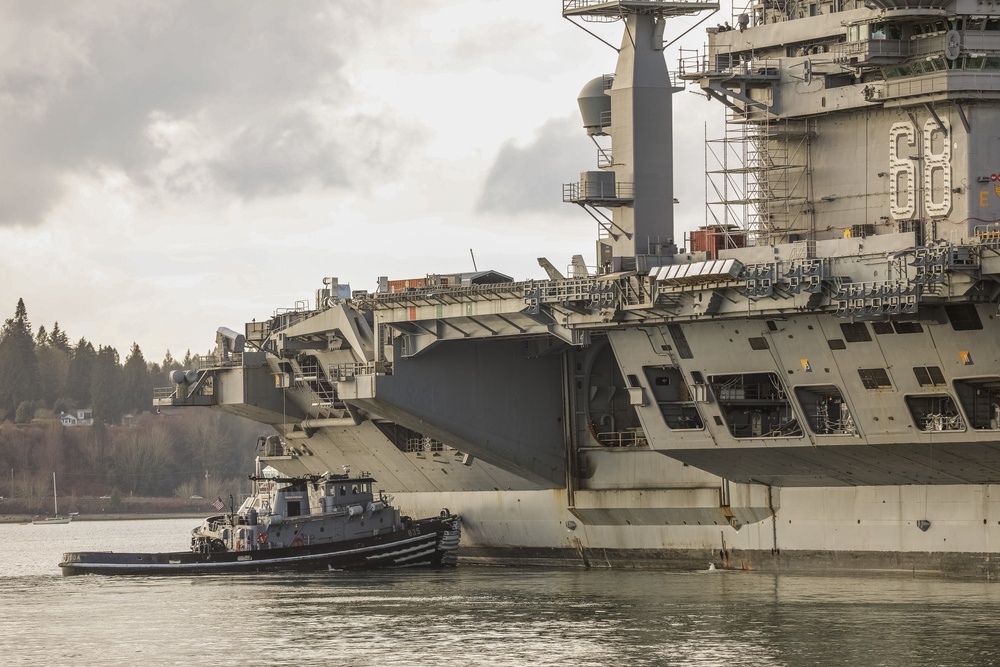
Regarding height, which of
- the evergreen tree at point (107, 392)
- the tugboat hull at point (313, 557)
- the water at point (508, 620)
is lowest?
the water at point (508, 620)

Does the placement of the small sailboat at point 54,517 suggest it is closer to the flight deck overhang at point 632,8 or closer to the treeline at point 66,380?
the treeline at point 66,380

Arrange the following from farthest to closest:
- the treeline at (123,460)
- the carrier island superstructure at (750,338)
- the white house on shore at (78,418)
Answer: the white house on shore at (78,418) < the treeline at (123,460) < the carrier island superstructure at (750,338)

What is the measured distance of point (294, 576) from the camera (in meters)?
48.3

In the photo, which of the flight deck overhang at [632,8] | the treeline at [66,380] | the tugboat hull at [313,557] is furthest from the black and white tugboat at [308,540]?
the treeline at [66,380]

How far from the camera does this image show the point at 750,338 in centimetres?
4009

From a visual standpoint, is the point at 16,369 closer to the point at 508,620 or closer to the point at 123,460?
the point at 123,460

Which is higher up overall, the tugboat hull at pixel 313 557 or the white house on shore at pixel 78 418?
the white house on shore at pixel 78 418

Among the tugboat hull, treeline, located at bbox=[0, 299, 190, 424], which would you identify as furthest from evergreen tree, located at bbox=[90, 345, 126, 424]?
the tugboat hull

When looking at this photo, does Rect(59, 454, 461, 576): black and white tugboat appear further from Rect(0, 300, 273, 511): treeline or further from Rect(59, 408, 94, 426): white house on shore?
Rect(59, 408, 94, 426): white house on shore

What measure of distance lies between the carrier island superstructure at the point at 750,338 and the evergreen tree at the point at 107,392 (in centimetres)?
10411

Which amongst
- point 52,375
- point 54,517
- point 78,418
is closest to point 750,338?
point 54,517

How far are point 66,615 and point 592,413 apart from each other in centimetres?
1617

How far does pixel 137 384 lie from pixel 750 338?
123 m

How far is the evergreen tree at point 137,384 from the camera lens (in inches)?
6137
